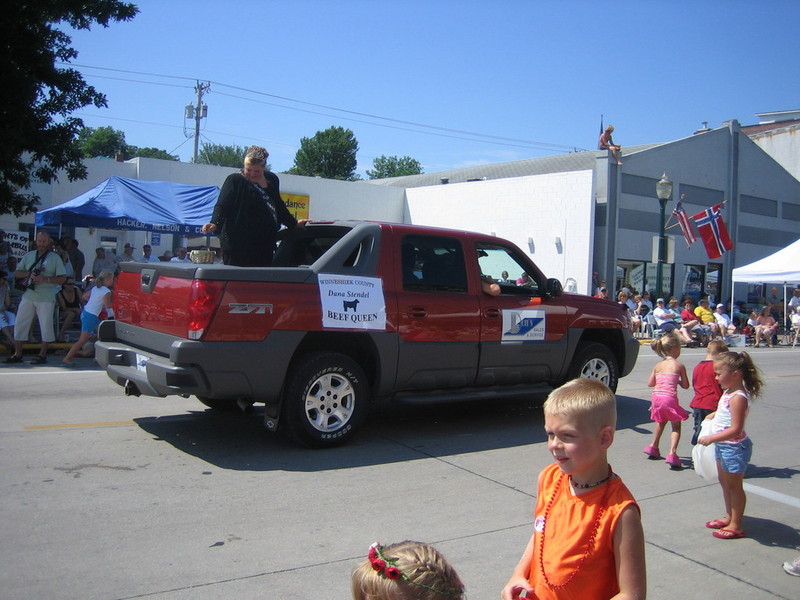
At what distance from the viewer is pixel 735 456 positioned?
4809mm

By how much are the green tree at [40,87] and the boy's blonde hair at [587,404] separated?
12427 millimetres

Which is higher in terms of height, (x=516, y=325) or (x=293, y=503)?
(x=516, y=325)

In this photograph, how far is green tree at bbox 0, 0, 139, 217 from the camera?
12.2 meters

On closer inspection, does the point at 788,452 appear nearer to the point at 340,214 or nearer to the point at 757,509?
the point at 757,509

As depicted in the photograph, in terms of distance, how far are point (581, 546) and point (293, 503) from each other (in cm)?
308

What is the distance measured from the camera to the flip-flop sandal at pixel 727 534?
4.80 metres

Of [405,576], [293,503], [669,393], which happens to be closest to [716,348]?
[669,393]

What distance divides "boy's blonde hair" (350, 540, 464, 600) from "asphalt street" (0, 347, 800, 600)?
208 cm

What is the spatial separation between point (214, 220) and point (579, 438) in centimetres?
531

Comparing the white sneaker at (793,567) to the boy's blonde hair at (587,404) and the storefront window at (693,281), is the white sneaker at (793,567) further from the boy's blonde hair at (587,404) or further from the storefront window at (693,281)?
the storefront window at (693,281)

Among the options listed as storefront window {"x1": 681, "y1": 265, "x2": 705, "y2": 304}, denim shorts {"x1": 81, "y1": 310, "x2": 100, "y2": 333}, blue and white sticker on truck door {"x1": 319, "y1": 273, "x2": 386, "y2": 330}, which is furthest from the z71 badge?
storefront window {"x1": 681, "y1": 265, "x2": 705, "y2": 304}

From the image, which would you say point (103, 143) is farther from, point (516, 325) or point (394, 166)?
point (516, 325)

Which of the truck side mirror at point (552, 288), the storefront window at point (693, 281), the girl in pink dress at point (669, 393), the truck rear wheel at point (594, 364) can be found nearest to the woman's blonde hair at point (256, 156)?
the truck side mirror at point (552, 288)

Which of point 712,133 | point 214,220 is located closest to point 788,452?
point 214,220
